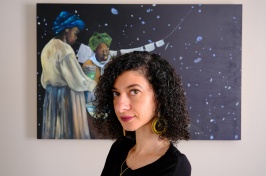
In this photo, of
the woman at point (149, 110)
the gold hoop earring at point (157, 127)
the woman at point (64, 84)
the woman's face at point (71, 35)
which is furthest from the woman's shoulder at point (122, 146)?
the woman's face at point (71, 35)

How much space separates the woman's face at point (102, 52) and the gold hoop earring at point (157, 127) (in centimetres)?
128

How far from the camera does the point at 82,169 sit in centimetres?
233

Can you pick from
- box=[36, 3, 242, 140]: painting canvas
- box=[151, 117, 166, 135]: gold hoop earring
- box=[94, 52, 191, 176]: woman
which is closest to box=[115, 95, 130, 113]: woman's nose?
box=[94, 52, 191, 176]: woman

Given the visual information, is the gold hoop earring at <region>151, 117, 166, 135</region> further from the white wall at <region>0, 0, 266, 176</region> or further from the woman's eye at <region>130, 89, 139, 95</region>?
the white wall at <region>0, 0, 266, 176</region>

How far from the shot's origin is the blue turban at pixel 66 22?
7.34 feet

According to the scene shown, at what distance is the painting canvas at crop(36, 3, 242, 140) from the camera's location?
7.20 feet

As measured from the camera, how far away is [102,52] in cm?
224

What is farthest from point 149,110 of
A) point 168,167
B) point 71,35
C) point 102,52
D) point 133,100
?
point 71,35

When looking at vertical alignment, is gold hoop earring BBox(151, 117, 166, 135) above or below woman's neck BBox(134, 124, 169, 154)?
above

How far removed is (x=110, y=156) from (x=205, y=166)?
4.13 ft

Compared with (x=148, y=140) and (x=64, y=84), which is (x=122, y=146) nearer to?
(x=148, y=140)

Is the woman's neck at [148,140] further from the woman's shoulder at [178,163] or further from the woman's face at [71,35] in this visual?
the woman's face at [71,35]
